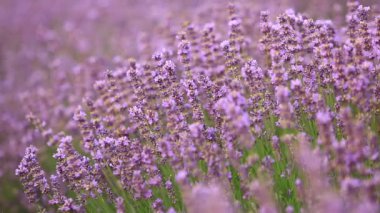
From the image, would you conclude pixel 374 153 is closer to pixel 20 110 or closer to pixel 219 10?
pixel 219 10

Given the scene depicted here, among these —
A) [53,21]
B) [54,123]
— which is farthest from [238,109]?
[53,21]

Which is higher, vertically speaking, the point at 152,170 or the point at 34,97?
the point at 34,97

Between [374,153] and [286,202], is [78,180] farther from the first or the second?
[374,153]

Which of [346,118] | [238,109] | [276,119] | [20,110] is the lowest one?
[346,118]

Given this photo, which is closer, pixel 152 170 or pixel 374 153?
pixel 374 153

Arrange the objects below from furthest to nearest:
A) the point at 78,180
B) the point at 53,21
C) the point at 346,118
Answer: the point at 53,21
the point at 78,180
the point at 346,118

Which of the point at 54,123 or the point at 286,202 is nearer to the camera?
the point at 286,202

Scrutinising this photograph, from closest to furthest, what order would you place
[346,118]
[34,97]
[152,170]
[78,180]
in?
1. [346,118]
2. [152,170]
3. [78,180]
4. [34,97]

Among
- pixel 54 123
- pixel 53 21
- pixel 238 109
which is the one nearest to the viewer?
pixel 238 109

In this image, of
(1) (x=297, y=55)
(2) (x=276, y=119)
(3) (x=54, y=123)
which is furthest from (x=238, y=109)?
(3) (x=54, y=123)
